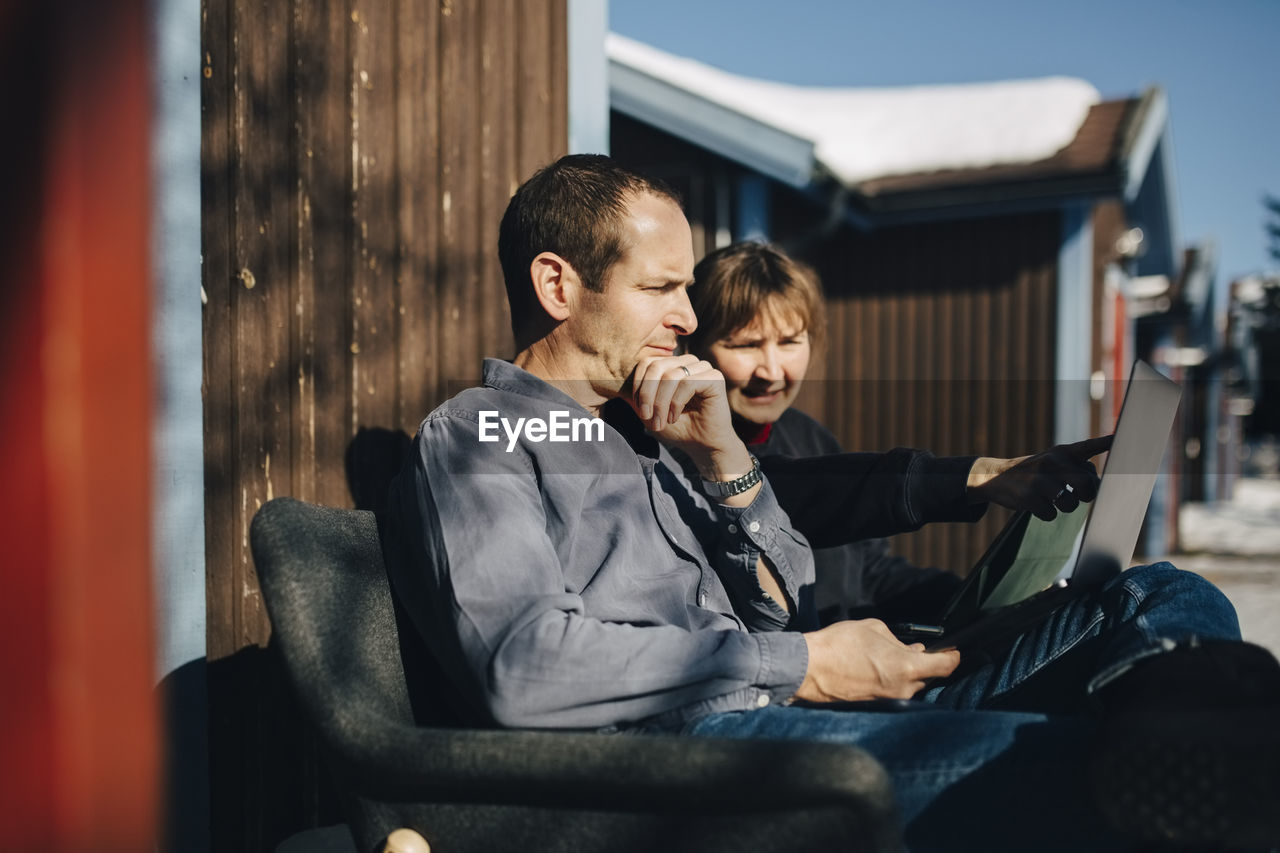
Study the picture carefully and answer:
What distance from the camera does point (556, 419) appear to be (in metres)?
1.92

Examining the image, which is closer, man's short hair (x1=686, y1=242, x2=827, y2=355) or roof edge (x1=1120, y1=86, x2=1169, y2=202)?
man's short hair (x1=686, y1=242, x2=827, y2=355)

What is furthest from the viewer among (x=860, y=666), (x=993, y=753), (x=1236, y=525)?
(x=1236, y=525)

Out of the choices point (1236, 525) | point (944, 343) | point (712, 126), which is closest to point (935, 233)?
point (944, 343)

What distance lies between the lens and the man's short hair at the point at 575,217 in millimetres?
2020

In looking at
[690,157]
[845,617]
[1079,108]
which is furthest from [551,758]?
[1079,108]

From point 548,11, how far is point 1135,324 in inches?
411

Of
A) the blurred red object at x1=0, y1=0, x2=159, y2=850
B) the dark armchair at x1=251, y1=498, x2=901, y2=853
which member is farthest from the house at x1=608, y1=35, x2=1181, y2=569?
the blurred red object at x1=0, y1=0, x2=159, y2=850

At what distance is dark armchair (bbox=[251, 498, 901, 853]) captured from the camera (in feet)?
3.79

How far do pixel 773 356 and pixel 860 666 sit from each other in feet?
5.04

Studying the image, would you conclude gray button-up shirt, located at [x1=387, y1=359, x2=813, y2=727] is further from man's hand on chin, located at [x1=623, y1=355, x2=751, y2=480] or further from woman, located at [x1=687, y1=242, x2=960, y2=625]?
woman, located at [x1=687, y1=242, x2=960, y2=625]

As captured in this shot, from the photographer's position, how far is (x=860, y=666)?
5.42 ft

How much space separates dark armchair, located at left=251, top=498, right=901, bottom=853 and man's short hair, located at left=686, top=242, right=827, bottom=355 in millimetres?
1783
